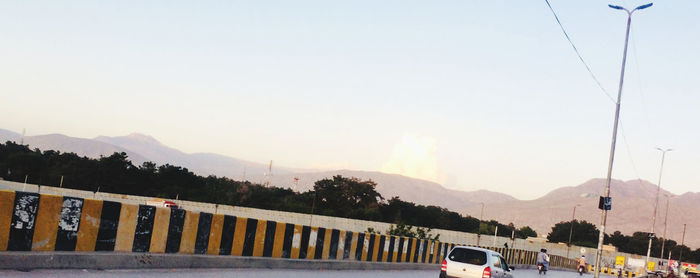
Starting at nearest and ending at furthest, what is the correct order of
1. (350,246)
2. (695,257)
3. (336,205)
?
(350,246) → (336,205) → (695,257)

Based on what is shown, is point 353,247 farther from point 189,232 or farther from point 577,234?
point 577,234

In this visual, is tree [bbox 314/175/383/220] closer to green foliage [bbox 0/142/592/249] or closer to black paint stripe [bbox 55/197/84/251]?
green foliage [bbox 0/142/592/249]

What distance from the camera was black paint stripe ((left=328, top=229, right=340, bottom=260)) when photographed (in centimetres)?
2262

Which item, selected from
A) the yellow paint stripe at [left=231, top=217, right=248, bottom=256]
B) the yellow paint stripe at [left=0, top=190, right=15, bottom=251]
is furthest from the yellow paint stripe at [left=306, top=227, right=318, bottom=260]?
the yellow paint stripe at [left=0, top=190, right=15, bottom=251]

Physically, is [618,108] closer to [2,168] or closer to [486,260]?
[486,260]

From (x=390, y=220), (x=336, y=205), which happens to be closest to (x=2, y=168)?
(x=336, y=205)

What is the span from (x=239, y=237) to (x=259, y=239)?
87 centimetres

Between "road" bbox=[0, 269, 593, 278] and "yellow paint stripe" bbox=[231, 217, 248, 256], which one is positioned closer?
"road" bbox=[0, 269, 593, 278]

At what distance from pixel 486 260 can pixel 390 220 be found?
345ft

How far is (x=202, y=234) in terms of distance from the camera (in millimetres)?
16812

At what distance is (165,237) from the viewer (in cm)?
1565

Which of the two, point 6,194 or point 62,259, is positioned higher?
point 6,194

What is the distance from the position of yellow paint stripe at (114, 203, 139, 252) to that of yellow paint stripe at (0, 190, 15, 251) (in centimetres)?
241

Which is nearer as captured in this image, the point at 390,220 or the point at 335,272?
the point at 335,272
